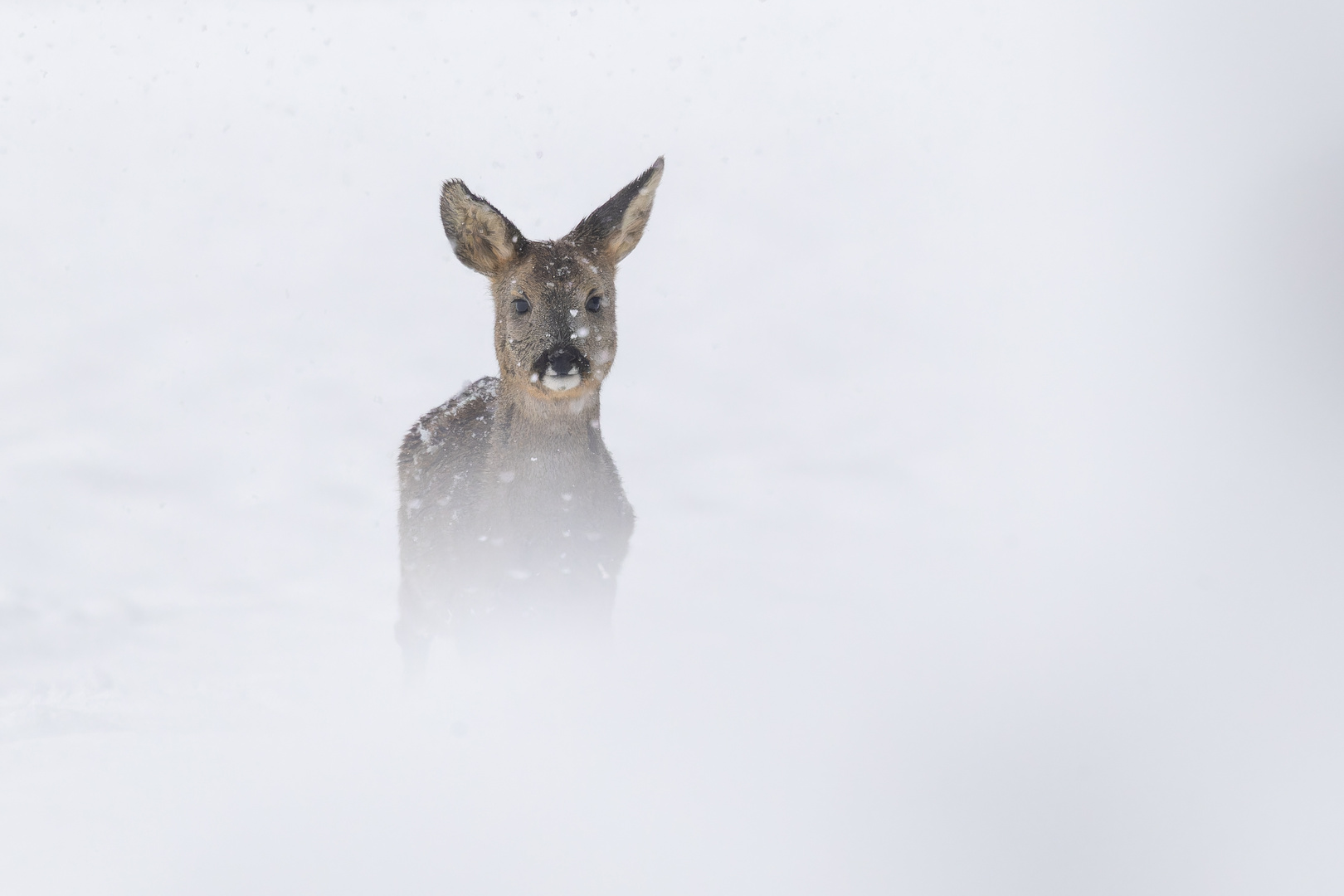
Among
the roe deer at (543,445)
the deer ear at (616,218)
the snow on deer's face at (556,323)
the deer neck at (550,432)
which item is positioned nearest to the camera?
the snow on deer's face at (556,323)

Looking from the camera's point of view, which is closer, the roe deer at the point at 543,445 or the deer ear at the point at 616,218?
the roe deer at the point at 543,445

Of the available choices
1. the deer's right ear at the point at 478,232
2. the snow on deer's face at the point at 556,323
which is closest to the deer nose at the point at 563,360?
the snow on deer's face at the point at 556,323

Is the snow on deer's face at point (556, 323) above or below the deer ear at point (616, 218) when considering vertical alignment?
below

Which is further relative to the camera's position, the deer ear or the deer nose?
the deer ear

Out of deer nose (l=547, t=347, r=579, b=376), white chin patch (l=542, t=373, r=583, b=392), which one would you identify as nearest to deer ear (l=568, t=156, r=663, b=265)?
deer nose (l=547, t=347, r=579, b=376)

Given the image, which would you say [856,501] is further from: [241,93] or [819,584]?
[241,93]

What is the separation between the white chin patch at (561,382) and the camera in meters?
6.03

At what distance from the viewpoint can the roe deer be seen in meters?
6.27

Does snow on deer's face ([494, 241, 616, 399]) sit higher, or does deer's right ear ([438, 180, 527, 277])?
deer's right ear ([438, 180, 527, 277])

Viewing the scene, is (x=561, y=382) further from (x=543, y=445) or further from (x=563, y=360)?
(x=543, y=445)

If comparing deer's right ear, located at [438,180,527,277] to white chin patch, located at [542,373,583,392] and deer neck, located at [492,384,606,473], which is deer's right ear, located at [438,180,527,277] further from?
white chin patch, located at [542,373,583,392]

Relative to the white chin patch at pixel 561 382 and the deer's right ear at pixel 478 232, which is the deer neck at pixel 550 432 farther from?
the deer's right ear at pixel 478 232

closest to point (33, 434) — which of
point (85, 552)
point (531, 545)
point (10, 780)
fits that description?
point (85, 552)

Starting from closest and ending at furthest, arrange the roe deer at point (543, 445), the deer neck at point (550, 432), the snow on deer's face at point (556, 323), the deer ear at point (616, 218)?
the snow on deer's face at point (556, 323)
the roe deer at point (543, 445)
the deer neck at point (550, 432)
the deer ear at point (616, 218)
